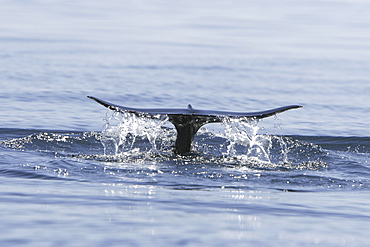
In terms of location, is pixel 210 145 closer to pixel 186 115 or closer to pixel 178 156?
pixel 178 156

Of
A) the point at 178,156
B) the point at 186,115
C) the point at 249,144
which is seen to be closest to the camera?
the point at 186,115

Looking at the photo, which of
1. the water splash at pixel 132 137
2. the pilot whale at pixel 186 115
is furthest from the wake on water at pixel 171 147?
the pilot whale at pixel 186 115

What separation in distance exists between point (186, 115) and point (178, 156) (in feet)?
2.26

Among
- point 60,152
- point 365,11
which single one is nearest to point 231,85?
point 60,152

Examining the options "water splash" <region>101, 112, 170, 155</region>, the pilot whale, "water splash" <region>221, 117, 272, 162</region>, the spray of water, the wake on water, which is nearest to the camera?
the pilot whale

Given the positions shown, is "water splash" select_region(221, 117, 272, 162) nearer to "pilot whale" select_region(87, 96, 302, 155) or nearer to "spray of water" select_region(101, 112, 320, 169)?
"spray of water" select_region(101, 112, 320, 169)

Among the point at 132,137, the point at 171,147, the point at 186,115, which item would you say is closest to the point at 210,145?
the point at 171,147

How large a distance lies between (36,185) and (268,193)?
8.36 ft

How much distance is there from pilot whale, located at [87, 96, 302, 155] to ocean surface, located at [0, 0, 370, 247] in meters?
0.20

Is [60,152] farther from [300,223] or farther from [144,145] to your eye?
[300,223]

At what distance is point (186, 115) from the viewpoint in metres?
9.62

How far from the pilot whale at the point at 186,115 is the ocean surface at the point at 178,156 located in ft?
0.67

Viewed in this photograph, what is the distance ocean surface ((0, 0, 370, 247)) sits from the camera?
6.24 metres

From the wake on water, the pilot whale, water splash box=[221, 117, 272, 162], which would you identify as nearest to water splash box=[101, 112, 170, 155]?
the wake on water
